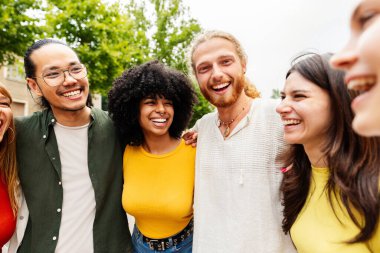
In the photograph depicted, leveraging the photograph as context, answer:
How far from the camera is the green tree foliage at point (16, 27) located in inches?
320

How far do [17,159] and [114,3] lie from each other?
967 cm

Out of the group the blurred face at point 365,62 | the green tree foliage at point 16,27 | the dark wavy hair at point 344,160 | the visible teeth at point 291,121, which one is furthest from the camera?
the green tree foliage at point 16,27

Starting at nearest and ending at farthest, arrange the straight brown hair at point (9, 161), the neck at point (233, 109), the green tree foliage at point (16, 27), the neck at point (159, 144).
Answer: the neck at point (233, 109) → the straight brown hair at point (9, 161) → the neck at point (159, 144) → the green tree foliage at point (16, 27)

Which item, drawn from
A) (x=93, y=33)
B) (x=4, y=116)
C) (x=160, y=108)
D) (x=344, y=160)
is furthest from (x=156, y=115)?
(x=93, y=33)

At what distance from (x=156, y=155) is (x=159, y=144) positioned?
137mm

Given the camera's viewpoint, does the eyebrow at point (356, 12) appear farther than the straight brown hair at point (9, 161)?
No

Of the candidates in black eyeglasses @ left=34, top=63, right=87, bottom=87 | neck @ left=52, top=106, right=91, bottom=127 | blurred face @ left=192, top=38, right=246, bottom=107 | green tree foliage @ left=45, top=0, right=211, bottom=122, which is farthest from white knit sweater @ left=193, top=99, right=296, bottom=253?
green tree foliage @ left=45, top=0, right=211, bottom=122

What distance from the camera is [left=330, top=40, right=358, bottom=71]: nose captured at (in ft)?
2.46

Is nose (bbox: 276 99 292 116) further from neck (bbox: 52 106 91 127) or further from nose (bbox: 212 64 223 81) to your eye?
neck (bbox: 52 106 91 127)

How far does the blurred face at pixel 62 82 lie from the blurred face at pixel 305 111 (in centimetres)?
177

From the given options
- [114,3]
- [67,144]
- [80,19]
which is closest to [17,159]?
[67,144]

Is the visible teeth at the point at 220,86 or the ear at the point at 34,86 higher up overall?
the visible teeth at the point at 220,86

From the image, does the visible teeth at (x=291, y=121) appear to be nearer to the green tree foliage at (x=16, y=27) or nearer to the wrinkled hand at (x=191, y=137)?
the wrinkled hand at (x=191, y=137)

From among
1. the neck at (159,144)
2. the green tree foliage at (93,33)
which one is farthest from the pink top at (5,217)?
the green tree foliage at (93,33)
